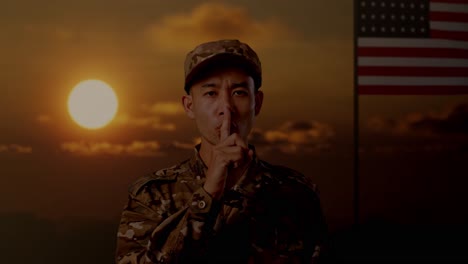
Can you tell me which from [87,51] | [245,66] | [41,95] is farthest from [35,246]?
[245,66]

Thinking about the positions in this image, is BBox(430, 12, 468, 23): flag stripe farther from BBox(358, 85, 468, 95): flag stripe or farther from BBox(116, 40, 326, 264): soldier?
BBox(116, 40, 326, 264): soldier

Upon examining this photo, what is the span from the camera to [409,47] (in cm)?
222

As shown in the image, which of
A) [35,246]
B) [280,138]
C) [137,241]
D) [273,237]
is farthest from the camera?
[280,138]

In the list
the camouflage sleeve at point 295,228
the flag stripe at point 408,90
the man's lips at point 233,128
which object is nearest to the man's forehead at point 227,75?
the man's lips at point 233,128

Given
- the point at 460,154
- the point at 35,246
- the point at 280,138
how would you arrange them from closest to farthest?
the point at 35,246, the point at 280,138, the point at 460,154

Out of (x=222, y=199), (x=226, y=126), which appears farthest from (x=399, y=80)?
(x=222, y=199)

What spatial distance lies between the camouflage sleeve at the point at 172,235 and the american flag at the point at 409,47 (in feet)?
3.93

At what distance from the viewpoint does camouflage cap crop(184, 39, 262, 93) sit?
135 cm

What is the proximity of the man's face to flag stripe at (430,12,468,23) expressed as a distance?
1.20 meters

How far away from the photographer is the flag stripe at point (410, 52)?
2.21 meters

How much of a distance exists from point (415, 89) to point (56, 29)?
1394 mm

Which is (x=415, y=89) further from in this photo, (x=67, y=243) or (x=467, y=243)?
(x=67, y=243)

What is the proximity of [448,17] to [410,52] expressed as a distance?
0.72 feet

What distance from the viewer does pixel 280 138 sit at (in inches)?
82.8
